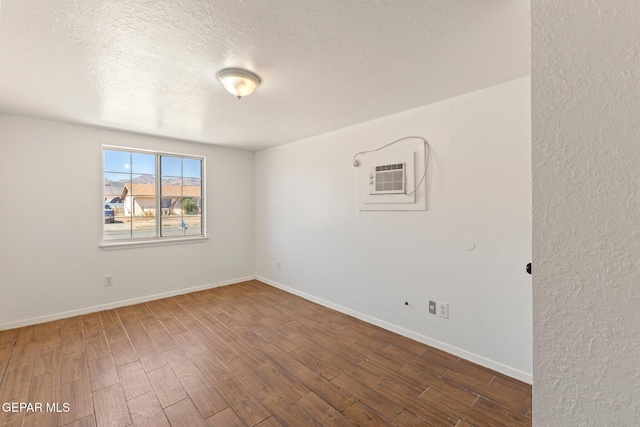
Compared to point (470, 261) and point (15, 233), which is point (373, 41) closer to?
point (470, 261)

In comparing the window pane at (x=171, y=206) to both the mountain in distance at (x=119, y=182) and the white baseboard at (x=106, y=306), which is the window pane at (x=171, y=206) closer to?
the mountain in distance at (x=119, y=182)

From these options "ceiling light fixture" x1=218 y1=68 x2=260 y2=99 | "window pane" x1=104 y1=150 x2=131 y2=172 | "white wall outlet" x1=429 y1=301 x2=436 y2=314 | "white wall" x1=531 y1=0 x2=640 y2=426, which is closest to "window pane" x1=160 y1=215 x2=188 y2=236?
"window pane" x1=104 y1=150 x2=131 y2=172

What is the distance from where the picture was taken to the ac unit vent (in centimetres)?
273

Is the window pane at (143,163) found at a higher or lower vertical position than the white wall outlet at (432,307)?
higher

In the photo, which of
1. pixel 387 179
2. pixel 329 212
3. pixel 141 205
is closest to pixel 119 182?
pixel 141 205

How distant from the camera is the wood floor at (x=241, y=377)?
66.4 inches

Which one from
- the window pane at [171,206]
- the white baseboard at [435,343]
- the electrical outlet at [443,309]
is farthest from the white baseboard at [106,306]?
the electrical outlet at [443,309]

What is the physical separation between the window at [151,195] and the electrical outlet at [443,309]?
11.8 ft

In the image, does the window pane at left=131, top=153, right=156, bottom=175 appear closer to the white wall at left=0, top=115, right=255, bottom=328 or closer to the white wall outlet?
the white wall at left=0, top=115, right=255, bottom=328

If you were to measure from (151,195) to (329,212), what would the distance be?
261 cm

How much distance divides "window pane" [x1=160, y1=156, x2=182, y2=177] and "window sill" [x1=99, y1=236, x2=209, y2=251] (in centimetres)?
98

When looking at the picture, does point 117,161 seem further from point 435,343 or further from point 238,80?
point 435,343

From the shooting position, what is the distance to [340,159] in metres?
3.36

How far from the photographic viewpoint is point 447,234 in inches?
96.2
